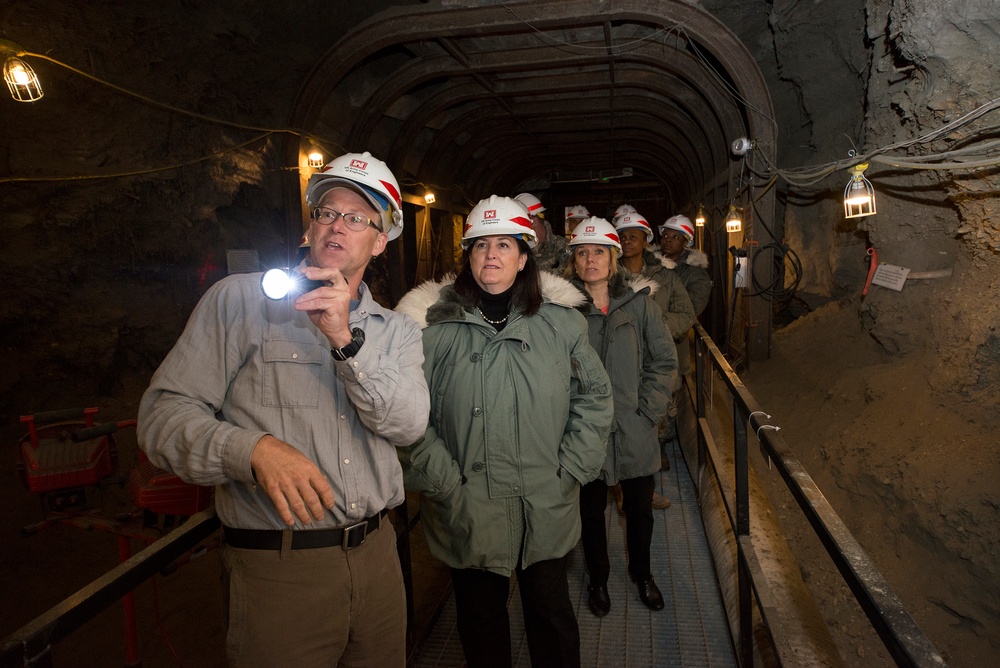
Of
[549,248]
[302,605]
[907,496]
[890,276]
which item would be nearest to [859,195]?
[890,276]

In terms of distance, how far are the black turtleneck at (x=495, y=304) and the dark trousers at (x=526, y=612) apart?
41.4 inches

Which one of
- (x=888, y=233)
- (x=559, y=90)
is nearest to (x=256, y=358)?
(x=888, y=233)

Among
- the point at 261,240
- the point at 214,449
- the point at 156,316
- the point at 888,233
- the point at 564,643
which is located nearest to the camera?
the point at 214,449

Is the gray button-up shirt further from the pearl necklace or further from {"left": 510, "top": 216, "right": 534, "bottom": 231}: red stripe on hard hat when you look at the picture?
{"left": 510, "top": 216, "right": 534, "bottom": 231}: red stripe on hard hat

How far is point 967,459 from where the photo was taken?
11.6 ft

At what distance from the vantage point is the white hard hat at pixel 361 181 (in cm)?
183

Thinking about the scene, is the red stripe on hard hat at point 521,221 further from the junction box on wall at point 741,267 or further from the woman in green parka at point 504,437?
the junction box on wall at point 741,267

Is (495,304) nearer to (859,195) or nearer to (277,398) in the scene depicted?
(277,398)

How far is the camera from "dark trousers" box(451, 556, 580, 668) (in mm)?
2307

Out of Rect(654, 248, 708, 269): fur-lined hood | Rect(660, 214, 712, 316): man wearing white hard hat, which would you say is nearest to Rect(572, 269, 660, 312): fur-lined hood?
Rect(660, 214, 712, 316): man wearing white hard hat

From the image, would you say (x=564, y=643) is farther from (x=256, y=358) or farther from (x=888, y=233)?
(x=888, y=233)

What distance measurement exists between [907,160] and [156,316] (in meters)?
7.39

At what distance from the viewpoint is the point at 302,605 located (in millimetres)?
1567

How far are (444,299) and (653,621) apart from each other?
7.27 feet
